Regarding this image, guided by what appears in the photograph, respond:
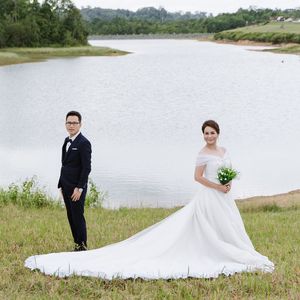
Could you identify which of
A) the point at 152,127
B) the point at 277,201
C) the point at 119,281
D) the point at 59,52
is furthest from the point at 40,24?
the point at 119,281

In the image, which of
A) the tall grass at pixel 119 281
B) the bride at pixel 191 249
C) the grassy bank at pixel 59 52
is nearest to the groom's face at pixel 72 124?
the bride at pixel 191 249

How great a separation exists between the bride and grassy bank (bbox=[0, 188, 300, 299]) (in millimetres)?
Answer: 215

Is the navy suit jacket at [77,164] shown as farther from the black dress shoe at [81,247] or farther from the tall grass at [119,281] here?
the tall grass at [119,281]

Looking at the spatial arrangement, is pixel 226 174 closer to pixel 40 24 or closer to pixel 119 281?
pixel 119 281

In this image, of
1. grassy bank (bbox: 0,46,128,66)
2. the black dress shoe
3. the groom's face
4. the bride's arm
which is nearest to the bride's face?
the bride's arm

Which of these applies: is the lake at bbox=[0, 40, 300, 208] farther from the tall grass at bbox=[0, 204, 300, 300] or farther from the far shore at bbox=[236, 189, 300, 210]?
the tall grass at bbox=[0, 204, 300, 300]

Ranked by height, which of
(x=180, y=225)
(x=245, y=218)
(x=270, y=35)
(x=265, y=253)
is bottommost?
(x=270, y=35)

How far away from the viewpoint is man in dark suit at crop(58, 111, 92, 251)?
884 centimetres

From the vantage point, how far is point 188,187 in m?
22.1

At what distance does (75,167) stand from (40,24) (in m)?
140

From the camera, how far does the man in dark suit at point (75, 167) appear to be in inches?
348

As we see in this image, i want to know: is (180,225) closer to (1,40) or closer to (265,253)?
(265,253)

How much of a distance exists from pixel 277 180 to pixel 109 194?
673 cm

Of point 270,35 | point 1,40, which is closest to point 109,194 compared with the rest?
point 1,40
